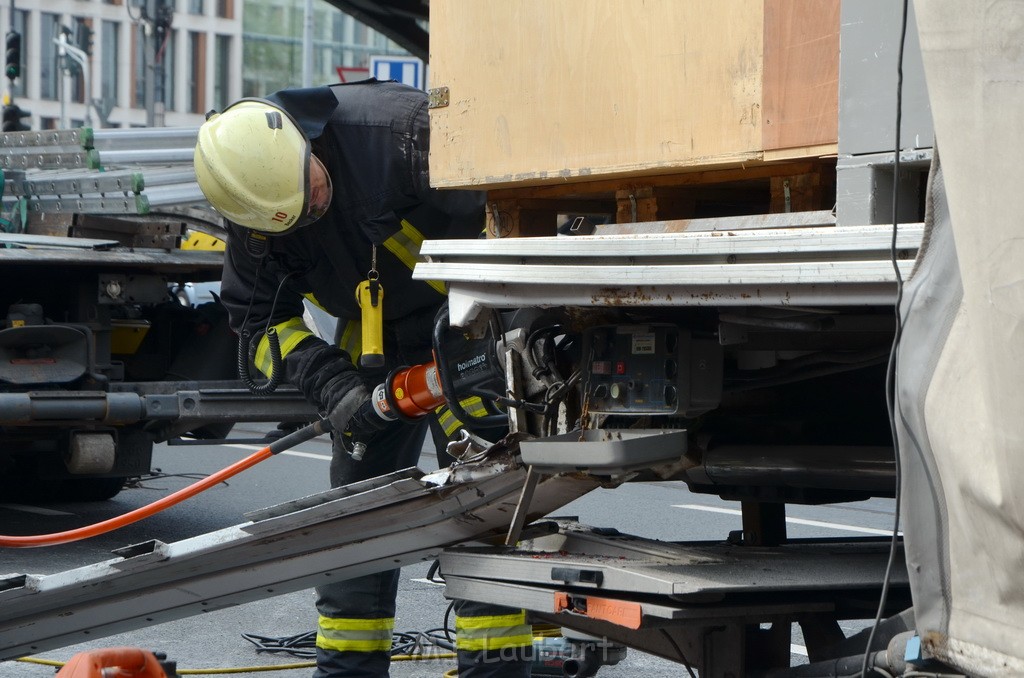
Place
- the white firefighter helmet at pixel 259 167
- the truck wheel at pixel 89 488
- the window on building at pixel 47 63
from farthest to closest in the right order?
1. the window on building at pixel 47 63
2. the truck wheel at pixel 89 488
3. the white firefighter helmet at pixel 259 167

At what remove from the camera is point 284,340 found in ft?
13.3

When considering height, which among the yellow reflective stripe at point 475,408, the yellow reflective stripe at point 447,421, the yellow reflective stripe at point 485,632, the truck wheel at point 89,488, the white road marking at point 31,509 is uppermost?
the yellow reflective stripe at point 475,408

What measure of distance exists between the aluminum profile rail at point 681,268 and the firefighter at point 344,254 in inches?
46.9

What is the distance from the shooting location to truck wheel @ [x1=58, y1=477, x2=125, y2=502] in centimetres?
773

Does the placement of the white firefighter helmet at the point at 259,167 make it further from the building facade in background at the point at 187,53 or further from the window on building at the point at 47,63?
the window on building at the point at 47,63

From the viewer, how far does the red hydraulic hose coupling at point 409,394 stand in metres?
3.54

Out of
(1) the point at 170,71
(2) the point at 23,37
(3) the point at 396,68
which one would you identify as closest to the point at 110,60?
(1) the point at 170,71

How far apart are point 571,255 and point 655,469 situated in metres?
0.56

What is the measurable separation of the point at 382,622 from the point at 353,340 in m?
0.89

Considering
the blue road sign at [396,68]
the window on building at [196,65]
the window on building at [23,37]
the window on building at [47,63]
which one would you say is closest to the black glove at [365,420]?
the blue road sign at [396,68]

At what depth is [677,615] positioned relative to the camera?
7.75 ft

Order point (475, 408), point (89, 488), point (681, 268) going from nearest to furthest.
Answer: point (681, 268), point (475, 408), point (89, 488)

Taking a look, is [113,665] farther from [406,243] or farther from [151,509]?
[406,243]

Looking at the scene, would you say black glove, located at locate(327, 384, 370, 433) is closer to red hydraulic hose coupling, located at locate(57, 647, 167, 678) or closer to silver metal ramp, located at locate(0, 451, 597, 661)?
silver metal ramp, located at locate(0, 451, 597, 661)
